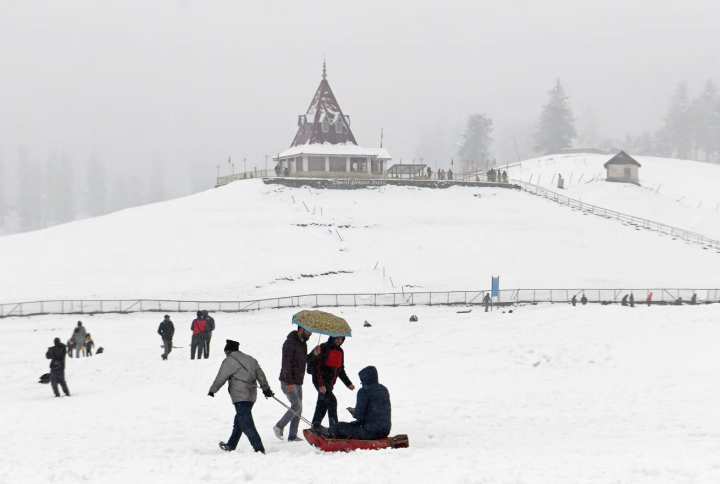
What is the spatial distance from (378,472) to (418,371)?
1271cm

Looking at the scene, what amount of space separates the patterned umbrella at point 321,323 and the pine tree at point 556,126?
12298 centimetres

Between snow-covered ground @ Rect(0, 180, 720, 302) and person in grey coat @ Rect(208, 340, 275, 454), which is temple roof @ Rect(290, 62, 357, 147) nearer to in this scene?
snow-covered ground @ Rect(0, 180, 720, 302)

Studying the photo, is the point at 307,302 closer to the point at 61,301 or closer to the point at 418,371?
the point at 61,301

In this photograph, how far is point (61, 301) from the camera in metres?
37.7

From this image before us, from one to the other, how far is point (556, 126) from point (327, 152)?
6947cm

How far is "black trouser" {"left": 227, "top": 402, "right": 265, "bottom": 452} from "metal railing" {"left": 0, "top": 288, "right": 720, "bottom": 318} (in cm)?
2512

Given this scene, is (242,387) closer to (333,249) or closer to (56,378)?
(56,378)

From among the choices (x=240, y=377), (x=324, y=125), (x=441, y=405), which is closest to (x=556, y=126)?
(x=324, y=125)

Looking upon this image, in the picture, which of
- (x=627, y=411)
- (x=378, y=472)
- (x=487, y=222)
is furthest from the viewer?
(x=487, y=222)

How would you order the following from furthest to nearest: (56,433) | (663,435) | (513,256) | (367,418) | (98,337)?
(513,256), (98,337), (56,433), (663,435), (367,418)

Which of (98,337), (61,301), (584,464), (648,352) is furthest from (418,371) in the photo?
(61,301)

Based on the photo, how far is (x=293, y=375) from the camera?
1341cm

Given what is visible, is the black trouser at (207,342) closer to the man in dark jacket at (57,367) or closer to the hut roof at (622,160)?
the man in dark jacket at (57,367)

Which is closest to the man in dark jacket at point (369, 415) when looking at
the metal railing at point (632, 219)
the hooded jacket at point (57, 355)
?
the hooded jacket at point (57, 355)
